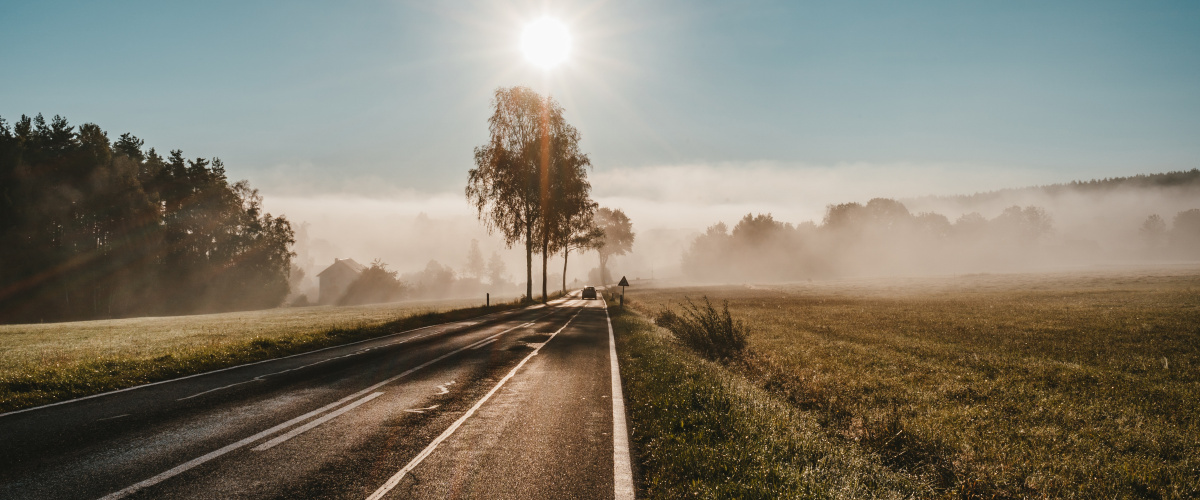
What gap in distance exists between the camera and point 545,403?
771 centimetres

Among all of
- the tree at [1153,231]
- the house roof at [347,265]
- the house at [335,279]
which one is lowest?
the house at [335,279]

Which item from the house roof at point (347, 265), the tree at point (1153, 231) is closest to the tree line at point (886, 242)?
the tree at point (1153, 231)

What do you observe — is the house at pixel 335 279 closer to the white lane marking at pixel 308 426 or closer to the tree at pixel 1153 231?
the white lane marking at pixel 308 426

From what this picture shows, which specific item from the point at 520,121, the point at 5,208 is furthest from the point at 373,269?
the point at 520,121

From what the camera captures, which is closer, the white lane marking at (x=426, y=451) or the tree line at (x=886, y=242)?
the white lane marking at (x=426, y=451)

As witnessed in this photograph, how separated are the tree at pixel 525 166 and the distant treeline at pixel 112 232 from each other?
127ft

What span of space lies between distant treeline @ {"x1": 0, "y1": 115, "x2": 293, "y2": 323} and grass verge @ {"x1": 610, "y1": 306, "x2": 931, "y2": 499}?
5908cm

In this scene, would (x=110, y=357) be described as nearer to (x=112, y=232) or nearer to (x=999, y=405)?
(x=999, y=405)

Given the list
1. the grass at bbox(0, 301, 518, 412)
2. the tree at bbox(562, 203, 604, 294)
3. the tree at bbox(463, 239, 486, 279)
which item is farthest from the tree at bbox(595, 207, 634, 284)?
the tree at bbox(463, 239, 486, 279)

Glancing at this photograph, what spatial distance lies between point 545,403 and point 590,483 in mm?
3296

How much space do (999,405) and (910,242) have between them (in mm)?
141307

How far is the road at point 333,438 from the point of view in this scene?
436cm

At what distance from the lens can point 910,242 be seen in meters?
128

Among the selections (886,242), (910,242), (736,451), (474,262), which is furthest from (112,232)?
(910,242)
